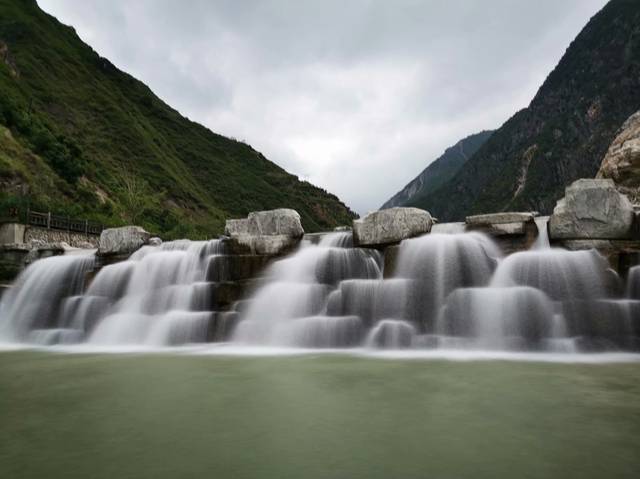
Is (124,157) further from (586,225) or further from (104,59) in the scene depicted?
(586,225)

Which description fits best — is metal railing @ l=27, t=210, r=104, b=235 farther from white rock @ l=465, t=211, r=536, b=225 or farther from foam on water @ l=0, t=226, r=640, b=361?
white rock @ l=465, t=211, r=536, b=225

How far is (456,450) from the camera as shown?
3.31 meters

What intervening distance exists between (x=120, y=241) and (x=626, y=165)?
16.7 metres

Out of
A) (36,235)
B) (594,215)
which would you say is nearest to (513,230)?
(594,215)

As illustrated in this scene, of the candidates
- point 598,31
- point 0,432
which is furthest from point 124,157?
point 598,31

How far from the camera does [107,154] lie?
66250 mm

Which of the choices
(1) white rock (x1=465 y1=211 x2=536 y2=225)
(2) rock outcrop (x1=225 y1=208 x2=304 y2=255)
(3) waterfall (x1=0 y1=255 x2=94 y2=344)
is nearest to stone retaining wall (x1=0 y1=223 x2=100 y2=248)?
(3) waterfall (x1=0 y1=255 x2=94 y2=344)

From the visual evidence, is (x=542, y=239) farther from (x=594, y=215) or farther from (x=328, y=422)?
(x=328, y=422)

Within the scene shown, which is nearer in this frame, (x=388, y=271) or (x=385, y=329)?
(x=385, y=329)

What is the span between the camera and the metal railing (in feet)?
80.4

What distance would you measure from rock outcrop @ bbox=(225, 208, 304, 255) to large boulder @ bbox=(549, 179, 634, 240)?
22.6ft

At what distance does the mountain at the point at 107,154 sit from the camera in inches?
1565

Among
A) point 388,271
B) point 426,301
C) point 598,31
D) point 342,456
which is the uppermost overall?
point 598,31

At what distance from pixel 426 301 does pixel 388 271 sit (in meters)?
1.44
